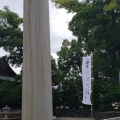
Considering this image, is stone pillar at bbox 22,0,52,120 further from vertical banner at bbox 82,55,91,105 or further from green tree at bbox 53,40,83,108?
green tree at bbox 53,40,83,108

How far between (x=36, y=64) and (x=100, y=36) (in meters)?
9.71

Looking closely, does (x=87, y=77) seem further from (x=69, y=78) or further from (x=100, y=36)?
(x=69, y=78)

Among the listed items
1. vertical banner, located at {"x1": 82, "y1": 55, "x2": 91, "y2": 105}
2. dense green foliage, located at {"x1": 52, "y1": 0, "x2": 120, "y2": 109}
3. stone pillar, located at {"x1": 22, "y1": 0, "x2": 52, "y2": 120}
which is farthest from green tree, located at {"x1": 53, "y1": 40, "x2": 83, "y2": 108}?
stone pillar, located at {"x1": 22, "y1": 0, "x2": 52, "y2": 120}

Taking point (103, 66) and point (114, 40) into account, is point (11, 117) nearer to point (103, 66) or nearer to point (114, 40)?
point (103, 66)

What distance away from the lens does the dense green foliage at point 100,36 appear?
11227 millimetres

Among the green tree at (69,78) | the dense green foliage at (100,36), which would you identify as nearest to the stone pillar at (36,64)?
the dense green foliage at (100,36)

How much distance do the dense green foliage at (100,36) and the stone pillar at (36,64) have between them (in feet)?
30.2

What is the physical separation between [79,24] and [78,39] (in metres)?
1.07

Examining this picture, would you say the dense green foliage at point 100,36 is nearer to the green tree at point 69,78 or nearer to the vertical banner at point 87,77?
the green tree at point 69,78

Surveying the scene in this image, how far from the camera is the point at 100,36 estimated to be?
37.4 feet

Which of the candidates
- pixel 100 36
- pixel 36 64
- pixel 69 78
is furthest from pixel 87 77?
pixel 69 78

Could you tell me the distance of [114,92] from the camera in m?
11.1

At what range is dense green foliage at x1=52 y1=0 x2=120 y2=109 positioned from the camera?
11227 mm

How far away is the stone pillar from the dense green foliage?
30.2ft
